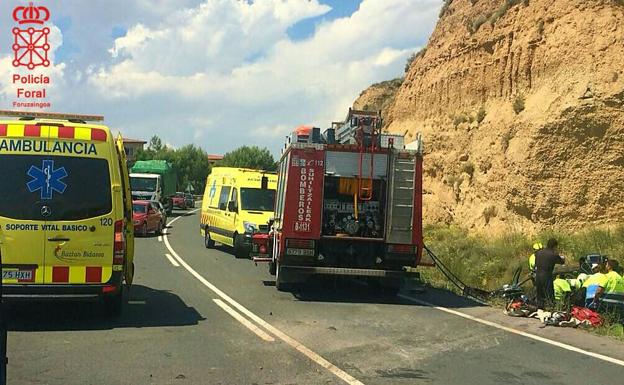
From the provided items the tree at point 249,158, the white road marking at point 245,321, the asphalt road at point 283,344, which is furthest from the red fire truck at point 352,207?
the tree at point 249,158

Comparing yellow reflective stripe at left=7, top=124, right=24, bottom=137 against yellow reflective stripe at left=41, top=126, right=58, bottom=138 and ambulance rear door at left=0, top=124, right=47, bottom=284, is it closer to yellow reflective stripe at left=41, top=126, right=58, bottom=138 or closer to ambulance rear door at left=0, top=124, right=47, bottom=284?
ambulance rear door at left=0, top=124, right=47, bottom=284

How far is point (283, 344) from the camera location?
7.95 meters

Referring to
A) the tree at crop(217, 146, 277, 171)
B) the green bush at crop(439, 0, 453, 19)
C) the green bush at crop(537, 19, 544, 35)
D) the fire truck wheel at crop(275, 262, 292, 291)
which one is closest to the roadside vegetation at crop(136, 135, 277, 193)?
the tree at crop(217, 146, 277, 171)

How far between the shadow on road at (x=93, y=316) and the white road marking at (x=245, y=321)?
0.52 m

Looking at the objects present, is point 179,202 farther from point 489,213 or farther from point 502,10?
point 489,213

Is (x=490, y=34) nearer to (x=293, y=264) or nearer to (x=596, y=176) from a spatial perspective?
(x=596, y=176)

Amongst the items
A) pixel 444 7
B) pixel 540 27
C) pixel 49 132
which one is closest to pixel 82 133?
pixel 49 132

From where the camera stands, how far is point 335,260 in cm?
1234

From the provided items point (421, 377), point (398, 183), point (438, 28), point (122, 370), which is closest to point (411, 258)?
point (398, 183)

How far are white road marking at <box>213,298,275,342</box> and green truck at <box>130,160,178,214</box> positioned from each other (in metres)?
23.8

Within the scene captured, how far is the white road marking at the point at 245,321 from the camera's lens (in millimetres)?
8400

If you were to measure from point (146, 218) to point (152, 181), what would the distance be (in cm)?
1345

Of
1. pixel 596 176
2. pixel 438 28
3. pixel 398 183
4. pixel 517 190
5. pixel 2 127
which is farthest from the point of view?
pixel 438 28

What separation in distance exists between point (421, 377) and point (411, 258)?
5.49 metres
